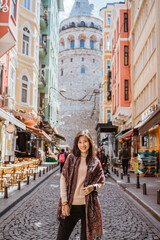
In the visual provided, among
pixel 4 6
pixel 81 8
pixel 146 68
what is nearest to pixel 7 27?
pixel 4 6

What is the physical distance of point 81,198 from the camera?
10.5ft

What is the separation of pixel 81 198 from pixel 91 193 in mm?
117

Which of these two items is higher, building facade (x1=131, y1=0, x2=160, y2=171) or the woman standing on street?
building facade (x1=131, y1=0, x2=160, y2=171)

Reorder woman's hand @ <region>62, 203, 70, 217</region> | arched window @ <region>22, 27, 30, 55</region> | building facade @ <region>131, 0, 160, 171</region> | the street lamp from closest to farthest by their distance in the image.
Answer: woman's hand @ <region>62, 203, 70, 217</region>, the street lamp, building facade @ <region>131, 0, 160, 171</region>, arched window @ <region>22, 27, 30, 55</region>

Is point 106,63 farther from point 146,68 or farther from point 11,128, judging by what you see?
point 11,128

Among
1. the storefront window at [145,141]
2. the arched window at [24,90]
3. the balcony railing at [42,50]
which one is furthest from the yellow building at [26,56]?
the storefront window at [145,141]

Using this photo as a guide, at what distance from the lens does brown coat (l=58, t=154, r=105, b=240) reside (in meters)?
A: 3.15

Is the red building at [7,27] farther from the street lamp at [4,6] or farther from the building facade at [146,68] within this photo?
the building facade at [146,68]

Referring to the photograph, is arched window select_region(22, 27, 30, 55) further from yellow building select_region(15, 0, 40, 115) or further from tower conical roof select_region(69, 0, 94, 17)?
tower conical roof select_region(69, 0, 94, 17)

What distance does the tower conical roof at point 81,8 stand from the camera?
2795 inches

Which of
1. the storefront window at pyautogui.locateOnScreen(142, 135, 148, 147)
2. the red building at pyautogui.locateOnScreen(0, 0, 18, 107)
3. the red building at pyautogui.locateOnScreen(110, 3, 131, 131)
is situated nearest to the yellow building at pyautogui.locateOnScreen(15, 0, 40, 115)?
the red building at pyautogui.locateOnScreen(110, 3, 131, 131)

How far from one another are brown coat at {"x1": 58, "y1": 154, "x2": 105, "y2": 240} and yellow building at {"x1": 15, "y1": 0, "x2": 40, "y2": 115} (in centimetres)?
1845

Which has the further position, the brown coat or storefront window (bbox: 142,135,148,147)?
storefront window (bbox: 142,135,148,147)

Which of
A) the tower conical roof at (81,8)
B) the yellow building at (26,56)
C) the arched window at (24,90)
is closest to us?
the yellow building at (26,56)
